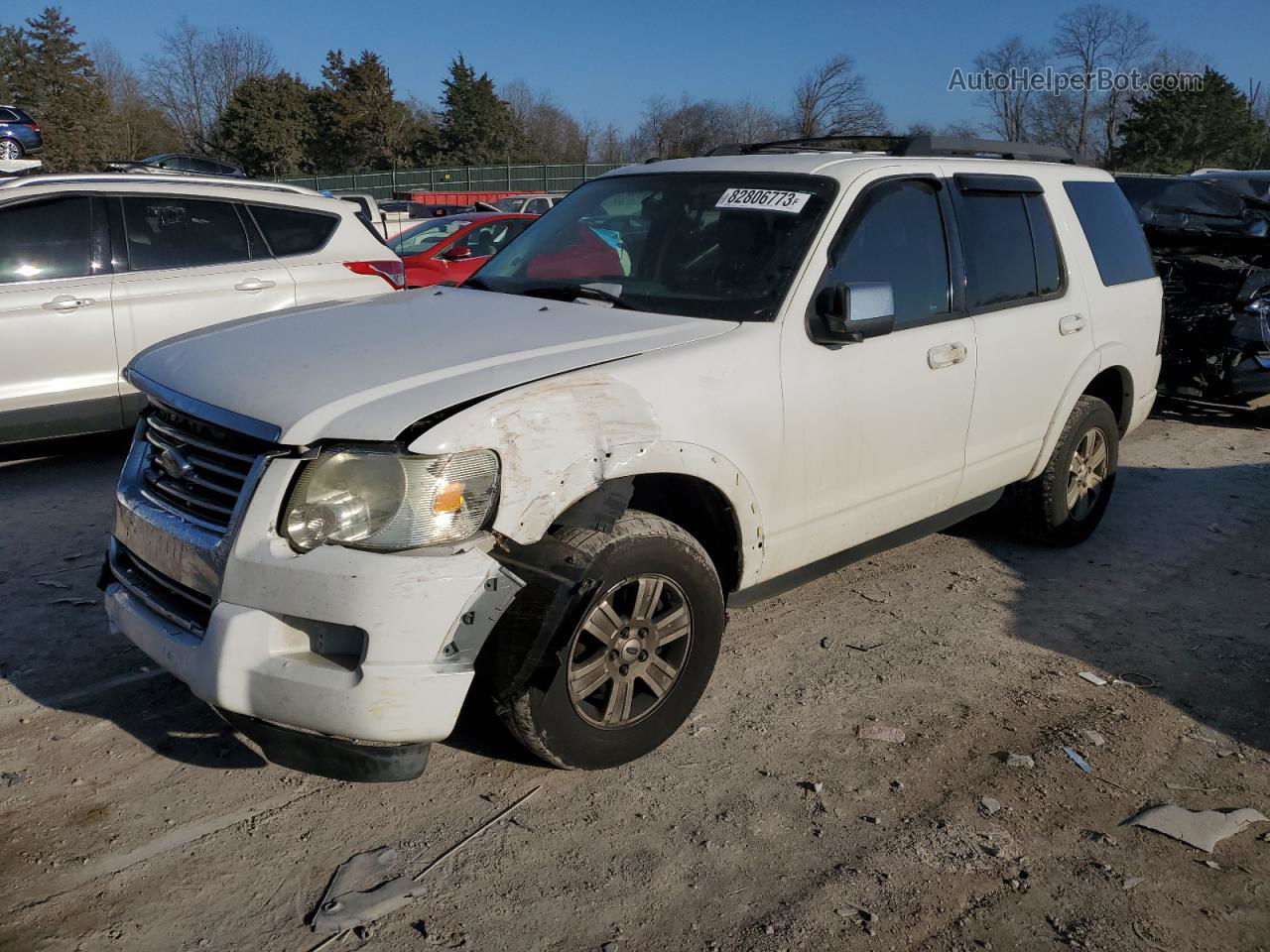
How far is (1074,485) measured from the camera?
18.1 ft

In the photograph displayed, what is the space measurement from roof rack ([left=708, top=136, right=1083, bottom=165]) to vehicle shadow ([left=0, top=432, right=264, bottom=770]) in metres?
3.35

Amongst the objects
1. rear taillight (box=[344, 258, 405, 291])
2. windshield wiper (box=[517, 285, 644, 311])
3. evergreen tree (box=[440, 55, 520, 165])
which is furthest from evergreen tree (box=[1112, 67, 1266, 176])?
windshield wiper (box=[517, 285, 644, 311])

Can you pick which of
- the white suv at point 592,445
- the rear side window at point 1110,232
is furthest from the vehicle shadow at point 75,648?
the rear side window at point 1110,232

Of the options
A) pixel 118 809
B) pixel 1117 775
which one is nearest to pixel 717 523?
pixel 1117 775

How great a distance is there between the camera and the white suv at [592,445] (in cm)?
281

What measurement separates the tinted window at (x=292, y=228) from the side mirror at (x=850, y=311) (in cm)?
474

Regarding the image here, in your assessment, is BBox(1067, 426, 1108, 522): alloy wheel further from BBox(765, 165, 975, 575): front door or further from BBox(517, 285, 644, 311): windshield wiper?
BBox(517, 285, 644, 311): windshield wiper

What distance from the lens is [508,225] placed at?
14.0 meters

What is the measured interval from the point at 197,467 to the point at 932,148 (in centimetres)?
332

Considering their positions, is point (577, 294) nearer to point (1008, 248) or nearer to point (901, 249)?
point (901, 249)

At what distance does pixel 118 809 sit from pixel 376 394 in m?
1.47

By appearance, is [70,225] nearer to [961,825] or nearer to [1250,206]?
[961,825]

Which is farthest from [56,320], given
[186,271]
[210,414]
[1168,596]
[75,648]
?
[1168,596]

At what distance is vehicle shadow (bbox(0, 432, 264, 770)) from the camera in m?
3.61
